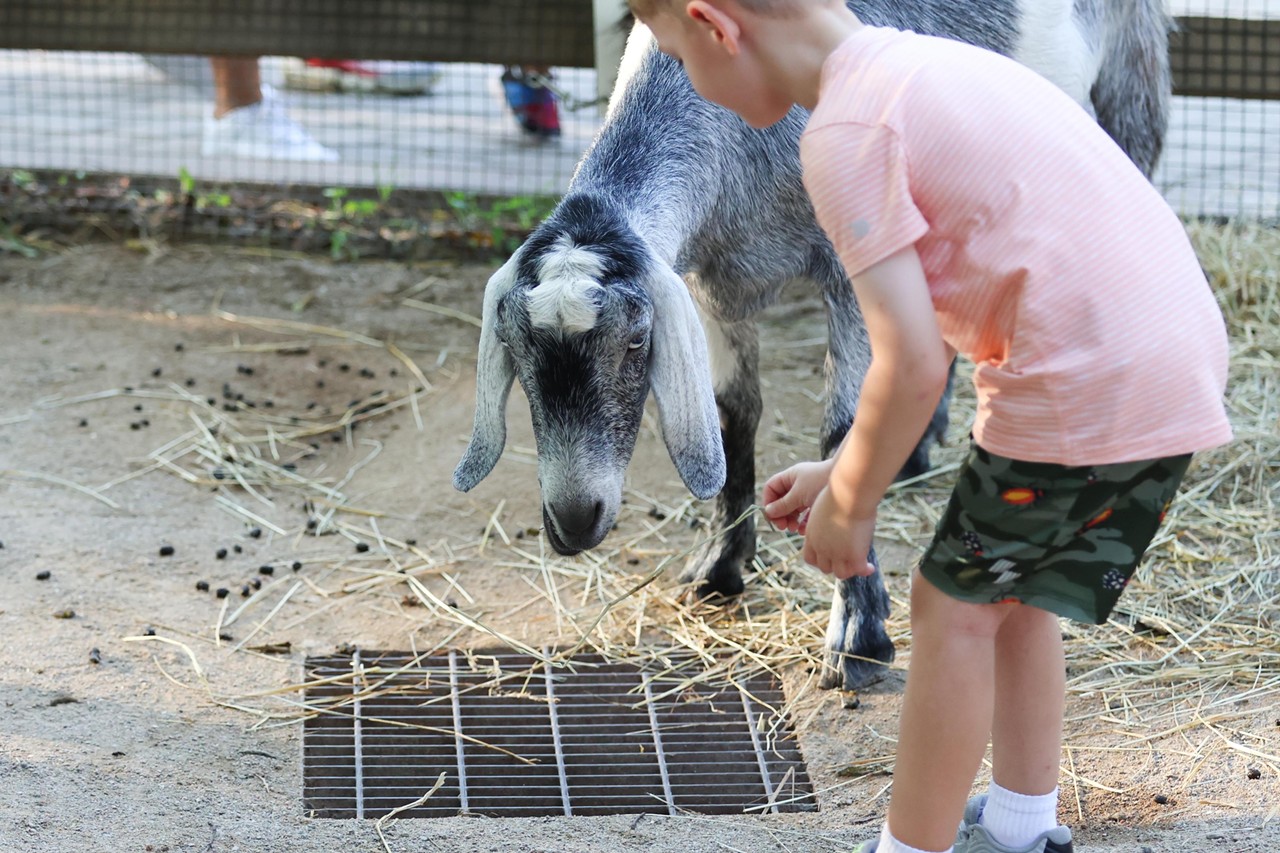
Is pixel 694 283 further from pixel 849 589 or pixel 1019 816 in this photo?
pixel 1019 816

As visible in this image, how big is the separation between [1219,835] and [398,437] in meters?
2.73

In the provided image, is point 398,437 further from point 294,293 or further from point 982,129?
point 982,129

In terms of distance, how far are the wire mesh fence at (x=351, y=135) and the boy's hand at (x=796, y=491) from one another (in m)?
2.39

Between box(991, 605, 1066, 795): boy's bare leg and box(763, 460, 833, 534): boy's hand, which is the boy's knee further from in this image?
box(763, 460, 833, 534): boy's hand

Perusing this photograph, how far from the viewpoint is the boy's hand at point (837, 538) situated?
74.9 inches

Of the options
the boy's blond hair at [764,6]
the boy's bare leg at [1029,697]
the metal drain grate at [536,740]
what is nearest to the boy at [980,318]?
the boy's blond hair at [764,6]

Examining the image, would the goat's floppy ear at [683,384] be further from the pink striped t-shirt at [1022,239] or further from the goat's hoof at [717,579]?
the goat's hoof at [717,579]

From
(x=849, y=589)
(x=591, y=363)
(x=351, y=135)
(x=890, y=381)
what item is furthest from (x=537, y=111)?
(x=890, y=381)

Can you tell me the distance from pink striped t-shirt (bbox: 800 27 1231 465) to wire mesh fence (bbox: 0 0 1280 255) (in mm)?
2565

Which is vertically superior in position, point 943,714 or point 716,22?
point 716,22

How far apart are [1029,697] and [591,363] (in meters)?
0.91

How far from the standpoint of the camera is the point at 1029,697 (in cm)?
216

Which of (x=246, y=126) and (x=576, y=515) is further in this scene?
(x=246, y=126)

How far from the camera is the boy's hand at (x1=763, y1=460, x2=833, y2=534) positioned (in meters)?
2.13
